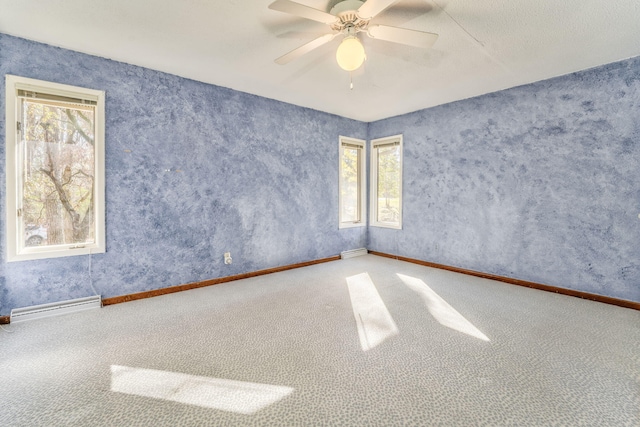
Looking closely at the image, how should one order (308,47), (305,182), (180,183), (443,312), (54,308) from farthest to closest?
1. (305,182)
2. (180,183)
3. (443,312)
4. (54,308)
5. (308,47)

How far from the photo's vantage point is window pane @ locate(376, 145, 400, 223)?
16.9 ft

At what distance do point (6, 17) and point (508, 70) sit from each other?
466cm

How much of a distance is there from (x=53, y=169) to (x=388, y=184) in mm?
4621

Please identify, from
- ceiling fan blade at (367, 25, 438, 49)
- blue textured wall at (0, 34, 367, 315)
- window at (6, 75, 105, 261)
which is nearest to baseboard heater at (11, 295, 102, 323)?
blue textured wall at (0, 34, 367, 315)

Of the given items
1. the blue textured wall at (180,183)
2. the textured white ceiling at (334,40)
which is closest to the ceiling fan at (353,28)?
the textured white ceiling at (334,40)

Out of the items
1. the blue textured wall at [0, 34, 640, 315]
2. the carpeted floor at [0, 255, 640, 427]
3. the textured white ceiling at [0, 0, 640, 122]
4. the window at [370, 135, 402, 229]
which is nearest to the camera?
the carpeted floor at [0, 255, 640, 427]

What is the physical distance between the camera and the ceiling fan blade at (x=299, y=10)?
1.73 meters

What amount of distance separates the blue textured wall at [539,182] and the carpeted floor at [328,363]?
584mm

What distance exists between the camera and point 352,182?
214 inches

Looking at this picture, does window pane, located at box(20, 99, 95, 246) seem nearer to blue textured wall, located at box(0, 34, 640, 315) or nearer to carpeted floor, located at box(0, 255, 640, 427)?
blue textured wall, located at box(0, 34, 640, 315)

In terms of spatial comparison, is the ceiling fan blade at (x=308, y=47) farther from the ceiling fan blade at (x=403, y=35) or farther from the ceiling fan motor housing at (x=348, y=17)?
the ceiling fan blade at (x=403, y=35)

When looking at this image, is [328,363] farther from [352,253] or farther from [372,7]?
[352,253]

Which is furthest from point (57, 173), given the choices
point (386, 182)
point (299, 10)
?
point (386, 182)

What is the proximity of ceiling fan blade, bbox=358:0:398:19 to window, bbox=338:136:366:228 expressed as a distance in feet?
10.7
